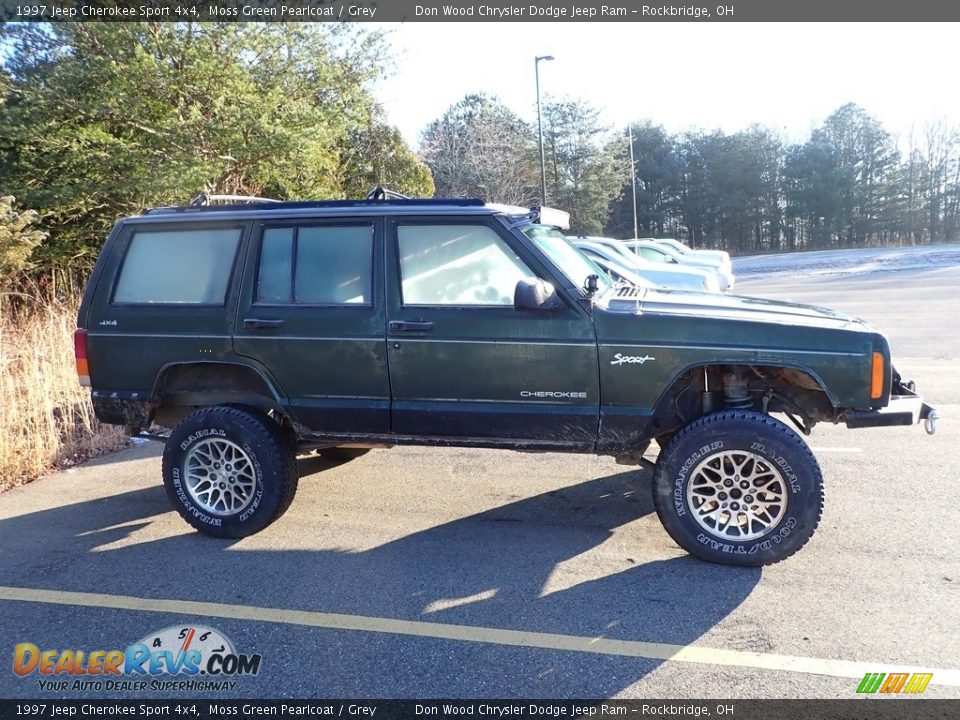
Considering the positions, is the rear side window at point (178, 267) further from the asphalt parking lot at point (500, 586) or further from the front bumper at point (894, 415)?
the front bumper at point (894, 415)

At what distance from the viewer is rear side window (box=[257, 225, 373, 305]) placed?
4363mm

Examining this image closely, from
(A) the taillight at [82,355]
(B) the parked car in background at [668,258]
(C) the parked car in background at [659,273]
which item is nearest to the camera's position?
(A) the taillight at [82,355]

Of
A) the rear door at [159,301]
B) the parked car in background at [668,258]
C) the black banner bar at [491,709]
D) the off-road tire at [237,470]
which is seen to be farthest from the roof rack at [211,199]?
the parked car in background at [668,258]

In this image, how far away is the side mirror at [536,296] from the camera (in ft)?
12.6

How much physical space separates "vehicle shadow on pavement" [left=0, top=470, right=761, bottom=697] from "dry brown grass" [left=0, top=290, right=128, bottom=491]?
4.00ft

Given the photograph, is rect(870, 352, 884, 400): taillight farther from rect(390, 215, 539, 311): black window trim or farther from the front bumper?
rect(390, 215, 539, 311): black window trim

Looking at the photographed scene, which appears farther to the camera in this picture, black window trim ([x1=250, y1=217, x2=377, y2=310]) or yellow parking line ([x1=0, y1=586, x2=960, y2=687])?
black window trim ([x1=250, y1=217, x2=377, y2=310])

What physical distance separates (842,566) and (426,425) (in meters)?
2.52

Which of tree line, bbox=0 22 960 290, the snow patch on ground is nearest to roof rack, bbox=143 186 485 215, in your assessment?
tree line, bbox=0 22 960 290

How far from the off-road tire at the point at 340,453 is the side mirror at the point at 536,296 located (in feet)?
8.10

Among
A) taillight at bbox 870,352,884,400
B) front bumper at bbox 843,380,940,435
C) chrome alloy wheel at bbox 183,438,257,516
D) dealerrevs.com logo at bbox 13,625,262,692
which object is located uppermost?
taillight at bbox 870,352,884,400

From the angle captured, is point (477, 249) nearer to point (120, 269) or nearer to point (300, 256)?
point (300, 256)

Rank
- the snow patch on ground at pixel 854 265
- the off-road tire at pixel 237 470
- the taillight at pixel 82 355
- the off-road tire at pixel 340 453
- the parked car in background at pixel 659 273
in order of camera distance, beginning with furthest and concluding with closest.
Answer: the snow patch on ground at pixel 854 265, the parked car in background at pixel 659 273, the off-road tire at pixel 340 453, the taillight at pixel 82 355, the off-road tire at pixel 237 470

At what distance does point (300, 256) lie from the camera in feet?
14.6
